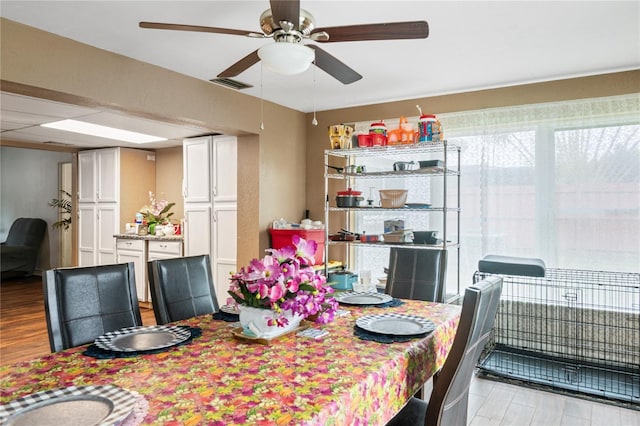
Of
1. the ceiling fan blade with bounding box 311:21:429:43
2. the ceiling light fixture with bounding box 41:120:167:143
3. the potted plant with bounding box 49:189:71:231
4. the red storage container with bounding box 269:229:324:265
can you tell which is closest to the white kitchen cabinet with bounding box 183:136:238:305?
the red storage container with bounding box 269:229:324:265

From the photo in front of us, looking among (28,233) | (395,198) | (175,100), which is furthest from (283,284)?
(28,233)

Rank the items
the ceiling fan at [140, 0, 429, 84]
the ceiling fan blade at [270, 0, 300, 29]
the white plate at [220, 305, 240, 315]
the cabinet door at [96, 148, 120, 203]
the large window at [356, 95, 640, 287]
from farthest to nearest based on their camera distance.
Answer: the cabinet door at [96, 148, 120, 203] < the large window at [356, 95, 640, 287] < the white plate at [220, 305, 240, 315] < the ceiling fan at [140, 0, 429, 84] < the ceiling fan blade at [270, 0, 300, 29]

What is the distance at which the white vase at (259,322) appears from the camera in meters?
1.62

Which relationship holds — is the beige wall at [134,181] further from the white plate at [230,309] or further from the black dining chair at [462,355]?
the black dining chair at [462,355]

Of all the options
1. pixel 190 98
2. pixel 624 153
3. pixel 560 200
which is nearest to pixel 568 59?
pixel 624 153

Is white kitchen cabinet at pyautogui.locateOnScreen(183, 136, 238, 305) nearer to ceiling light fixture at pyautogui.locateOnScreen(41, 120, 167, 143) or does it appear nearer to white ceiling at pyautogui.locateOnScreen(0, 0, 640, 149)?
ceiling light fixture at pyautogui.locateOnScreen(41, 120, 167, 143)

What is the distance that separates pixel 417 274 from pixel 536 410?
43.0 inches

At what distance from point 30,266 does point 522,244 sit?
7.70m

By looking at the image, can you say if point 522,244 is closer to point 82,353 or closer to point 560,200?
point 560,200

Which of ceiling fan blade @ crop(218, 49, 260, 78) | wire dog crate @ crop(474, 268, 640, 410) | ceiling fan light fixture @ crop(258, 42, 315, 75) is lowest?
wire dog crate @ crop(474, 268, 640, 410)

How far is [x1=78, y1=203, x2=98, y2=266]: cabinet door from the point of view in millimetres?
6047

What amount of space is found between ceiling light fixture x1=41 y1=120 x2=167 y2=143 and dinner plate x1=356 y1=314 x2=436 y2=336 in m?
3.90

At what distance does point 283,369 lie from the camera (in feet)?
4.46

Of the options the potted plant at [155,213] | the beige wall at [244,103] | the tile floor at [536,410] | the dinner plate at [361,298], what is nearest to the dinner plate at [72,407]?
the dinner plate at [361,298]
